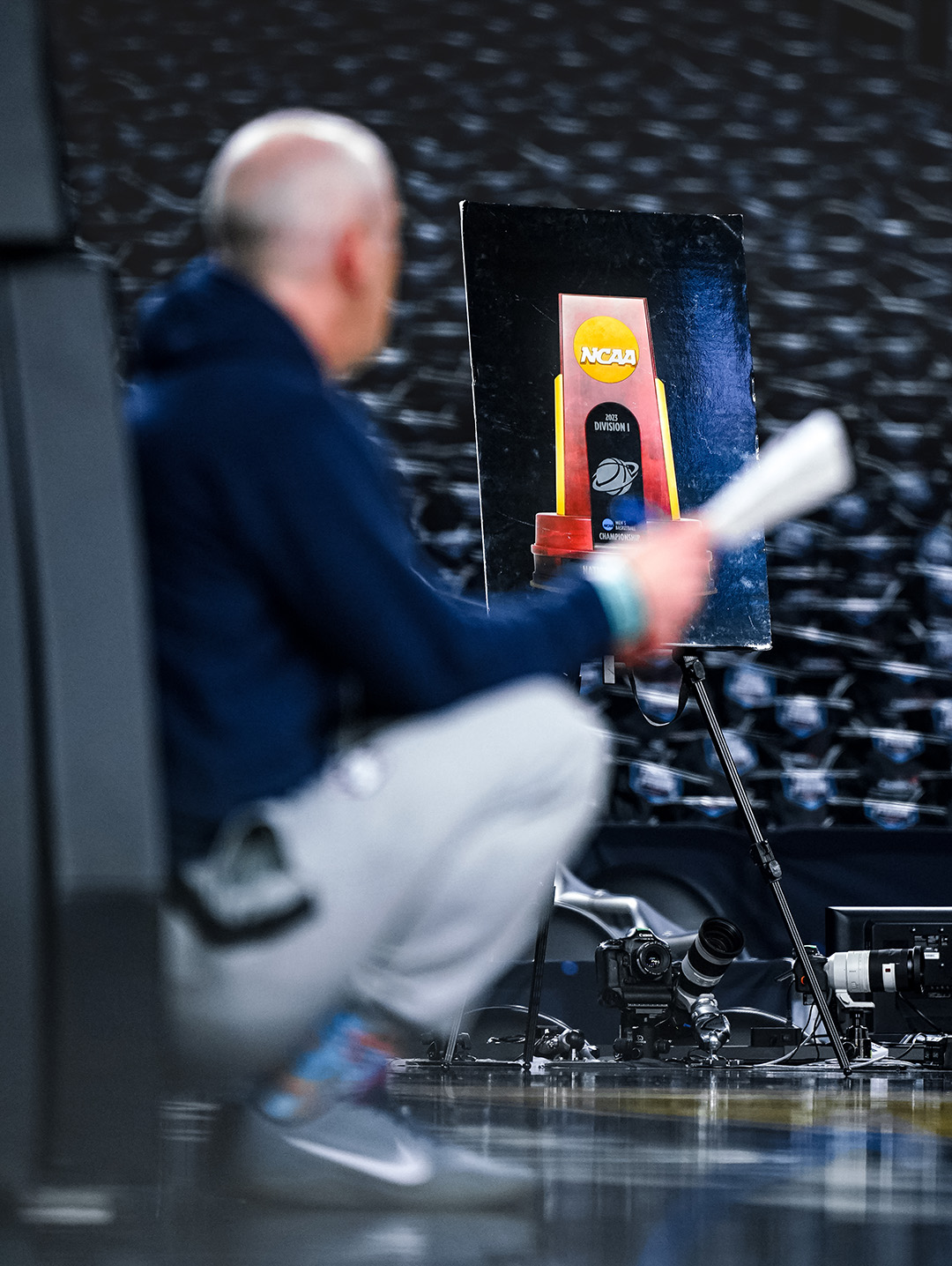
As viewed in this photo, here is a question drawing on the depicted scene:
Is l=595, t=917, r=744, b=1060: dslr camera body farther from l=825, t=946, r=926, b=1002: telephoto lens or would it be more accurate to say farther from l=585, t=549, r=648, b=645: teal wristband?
l=585, t=549, r=648, b=645: teal wristband

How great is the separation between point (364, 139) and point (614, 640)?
0.31m

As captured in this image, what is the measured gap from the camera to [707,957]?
2236mm

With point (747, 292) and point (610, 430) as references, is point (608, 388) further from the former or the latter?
point (747, 292)

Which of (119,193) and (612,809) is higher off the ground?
(119,193)

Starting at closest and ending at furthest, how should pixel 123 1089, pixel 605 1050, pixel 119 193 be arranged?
pixel 123 1089, pixel 605 1050, pixel 119 193

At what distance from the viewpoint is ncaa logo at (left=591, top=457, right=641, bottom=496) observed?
2170 mm

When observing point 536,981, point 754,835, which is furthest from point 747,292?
point 536,981

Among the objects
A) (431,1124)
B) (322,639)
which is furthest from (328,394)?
(431,1124)

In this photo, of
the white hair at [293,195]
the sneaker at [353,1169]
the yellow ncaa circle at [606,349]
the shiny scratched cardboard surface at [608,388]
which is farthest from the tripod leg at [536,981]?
the white hair at [293,195]

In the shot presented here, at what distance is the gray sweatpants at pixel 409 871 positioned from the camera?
73 cm

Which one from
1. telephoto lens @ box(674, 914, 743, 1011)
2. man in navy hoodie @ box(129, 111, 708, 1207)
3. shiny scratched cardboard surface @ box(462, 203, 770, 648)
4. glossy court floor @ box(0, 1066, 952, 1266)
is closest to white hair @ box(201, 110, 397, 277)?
man in navy hoodie @ box(129, 111, 708, 1207)

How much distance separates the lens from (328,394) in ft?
2.53

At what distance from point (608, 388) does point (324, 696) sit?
4.84 feet

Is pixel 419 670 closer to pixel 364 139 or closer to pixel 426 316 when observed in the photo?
pixel 364 139
